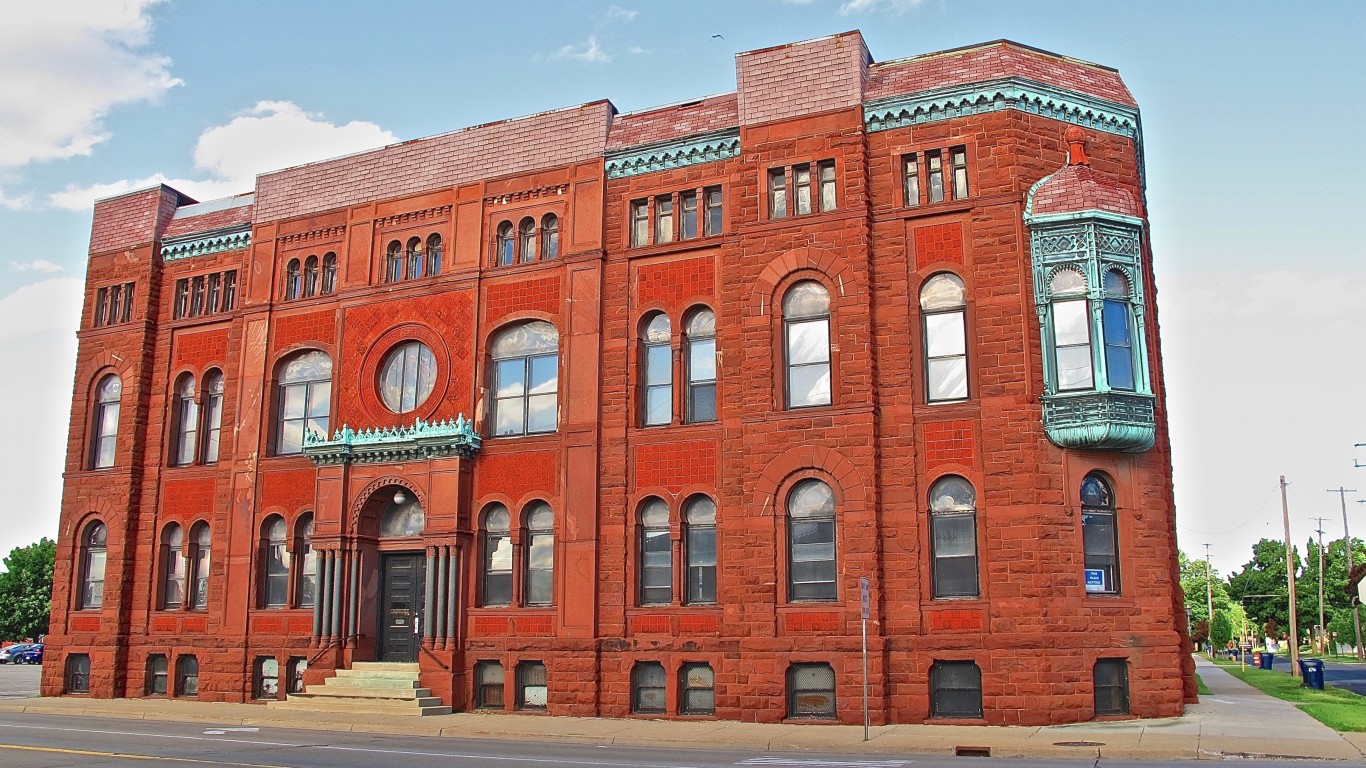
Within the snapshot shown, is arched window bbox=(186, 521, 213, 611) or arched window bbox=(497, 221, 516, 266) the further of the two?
arched window bbox=(186, 521, 213, 611)

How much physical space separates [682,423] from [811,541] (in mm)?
4040

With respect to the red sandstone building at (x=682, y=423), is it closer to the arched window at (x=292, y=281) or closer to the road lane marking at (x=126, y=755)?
the arched window at (x=292, y=281)

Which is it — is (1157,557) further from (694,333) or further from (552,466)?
(552,466)

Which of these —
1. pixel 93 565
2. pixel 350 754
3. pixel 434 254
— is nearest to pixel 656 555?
pixel 350 754

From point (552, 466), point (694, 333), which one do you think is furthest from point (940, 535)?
point (552, 466)

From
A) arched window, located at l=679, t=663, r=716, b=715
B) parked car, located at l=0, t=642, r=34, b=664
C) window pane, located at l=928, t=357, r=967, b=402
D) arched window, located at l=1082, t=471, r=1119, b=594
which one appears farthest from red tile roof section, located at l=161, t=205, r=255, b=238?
parked car, located at l=0, t=642, r=34, b=664

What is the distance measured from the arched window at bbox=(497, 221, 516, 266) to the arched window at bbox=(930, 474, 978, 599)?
11.9 metres

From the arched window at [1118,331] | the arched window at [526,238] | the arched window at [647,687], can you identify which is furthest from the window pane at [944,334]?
the arched window at [526,238]

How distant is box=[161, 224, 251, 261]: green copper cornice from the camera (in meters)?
32.4

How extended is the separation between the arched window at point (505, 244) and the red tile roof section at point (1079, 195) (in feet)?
40.7

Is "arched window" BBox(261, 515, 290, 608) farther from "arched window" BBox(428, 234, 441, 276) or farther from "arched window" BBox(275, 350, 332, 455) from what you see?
"arched window" BBox(428, 234, 441, 276)

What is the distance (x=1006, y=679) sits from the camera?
22.0m

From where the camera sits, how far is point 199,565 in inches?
1233

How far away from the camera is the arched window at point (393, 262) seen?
29953 millimetres
